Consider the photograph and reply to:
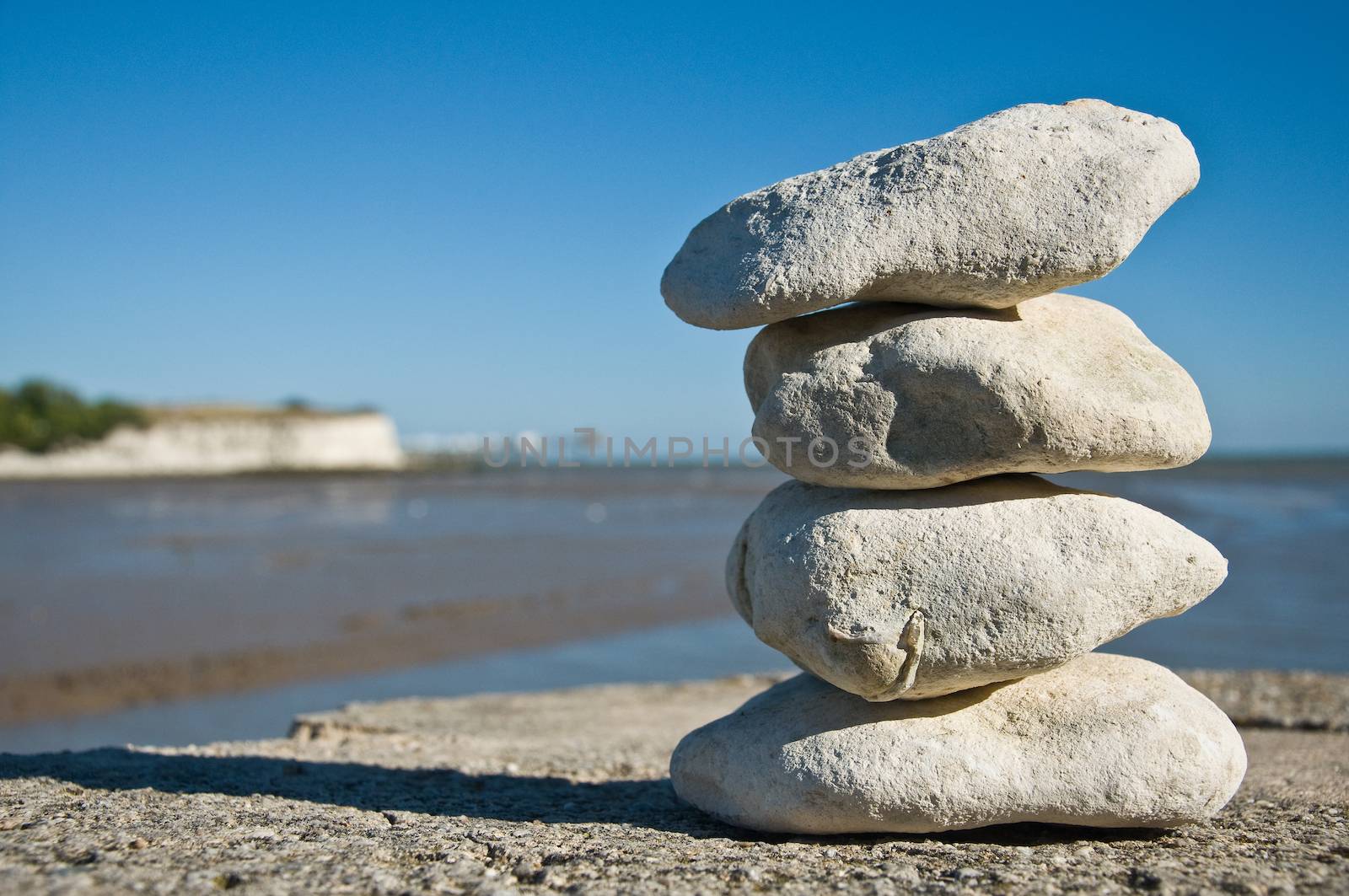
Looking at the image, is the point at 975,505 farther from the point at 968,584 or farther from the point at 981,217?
the point at 981,217

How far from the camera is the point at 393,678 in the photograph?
483 inches

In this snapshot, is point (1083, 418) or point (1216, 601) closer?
point (1083, 418)

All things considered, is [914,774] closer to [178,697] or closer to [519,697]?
[519,697]

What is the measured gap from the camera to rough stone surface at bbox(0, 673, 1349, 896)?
12.5 ft

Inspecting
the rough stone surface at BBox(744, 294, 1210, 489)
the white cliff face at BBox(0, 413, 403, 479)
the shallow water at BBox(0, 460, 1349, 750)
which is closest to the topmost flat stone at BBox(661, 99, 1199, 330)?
the rough stone surface at BBox(744, 294, 1210, 489)

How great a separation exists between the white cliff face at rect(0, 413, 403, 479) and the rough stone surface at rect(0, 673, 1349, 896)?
69.2 m

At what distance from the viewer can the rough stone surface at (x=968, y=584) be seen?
450cm

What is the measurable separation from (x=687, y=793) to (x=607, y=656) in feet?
26.7

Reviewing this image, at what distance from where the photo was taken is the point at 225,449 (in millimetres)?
73875

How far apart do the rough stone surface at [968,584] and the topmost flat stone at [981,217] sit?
108cm

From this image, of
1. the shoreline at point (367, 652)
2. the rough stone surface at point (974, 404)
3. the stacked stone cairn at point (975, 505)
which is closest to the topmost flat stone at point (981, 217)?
the stacked stone cairn at point (975, 505)

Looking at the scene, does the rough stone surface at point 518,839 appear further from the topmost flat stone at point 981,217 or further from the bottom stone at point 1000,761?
the topmost flat stone at point 981,217

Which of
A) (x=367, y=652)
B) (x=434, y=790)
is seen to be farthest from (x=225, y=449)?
(x=434, y=790)

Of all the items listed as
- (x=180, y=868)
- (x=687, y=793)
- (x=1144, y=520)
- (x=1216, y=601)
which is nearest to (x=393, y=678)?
(x=687, y=793)
